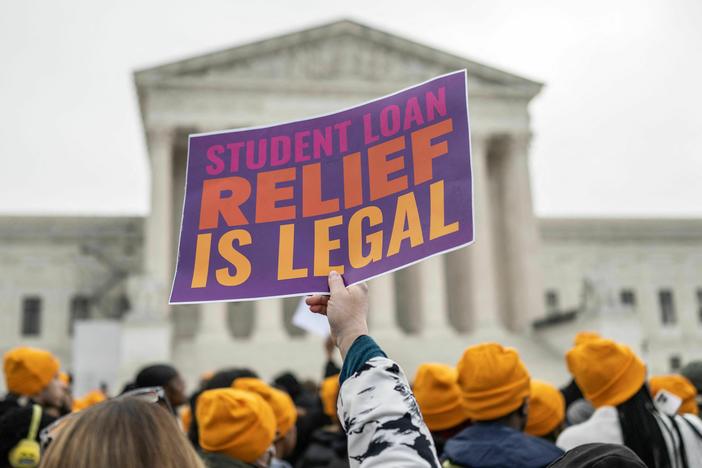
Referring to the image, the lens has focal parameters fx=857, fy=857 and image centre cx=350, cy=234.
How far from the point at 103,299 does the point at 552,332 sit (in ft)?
79.6

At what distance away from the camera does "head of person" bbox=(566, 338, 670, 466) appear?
14.9ft

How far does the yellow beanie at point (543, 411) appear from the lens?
18.5 ft

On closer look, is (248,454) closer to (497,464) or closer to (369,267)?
(497,464)

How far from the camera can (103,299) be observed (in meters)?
46.7

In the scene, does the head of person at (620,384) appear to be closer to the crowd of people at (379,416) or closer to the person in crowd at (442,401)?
the crowd of people at (379,416)

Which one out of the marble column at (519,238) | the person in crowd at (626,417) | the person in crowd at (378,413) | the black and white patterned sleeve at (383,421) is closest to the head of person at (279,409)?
the person in crowd at (626,417)

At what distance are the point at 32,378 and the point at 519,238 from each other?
3601cm

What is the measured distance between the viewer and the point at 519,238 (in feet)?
134

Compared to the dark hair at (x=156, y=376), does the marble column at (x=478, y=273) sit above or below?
above

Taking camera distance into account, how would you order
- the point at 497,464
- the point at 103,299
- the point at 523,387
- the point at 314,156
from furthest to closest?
the point at 103,299
the point at 523,387
the point at 497,464
the point at 314,156

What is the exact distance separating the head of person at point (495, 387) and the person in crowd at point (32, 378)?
3.23m

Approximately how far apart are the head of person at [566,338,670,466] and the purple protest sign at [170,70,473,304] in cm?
209

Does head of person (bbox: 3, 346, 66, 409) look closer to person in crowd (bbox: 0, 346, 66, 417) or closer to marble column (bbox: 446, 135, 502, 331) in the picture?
person in crowd (bbox: 0, 346, 66, 417)

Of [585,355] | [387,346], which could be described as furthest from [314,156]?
[387,346]
